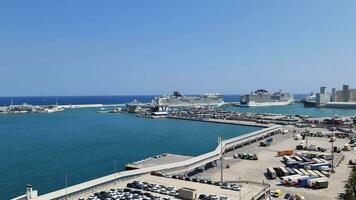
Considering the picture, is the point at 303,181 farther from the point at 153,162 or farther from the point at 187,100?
the point at 187,100

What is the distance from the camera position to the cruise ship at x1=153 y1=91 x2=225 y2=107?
14355cm

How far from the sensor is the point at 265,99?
530 feet

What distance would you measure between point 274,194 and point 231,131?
45.5m

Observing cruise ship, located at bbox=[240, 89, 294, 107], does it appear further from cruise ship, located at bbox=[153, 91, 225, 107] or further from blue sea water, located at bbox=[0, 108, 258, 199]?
blue sea water, located at bbox=[0, 108, 258, 199]

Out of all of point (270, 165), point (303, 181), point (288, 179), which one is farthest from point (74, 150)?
point (303, 181)

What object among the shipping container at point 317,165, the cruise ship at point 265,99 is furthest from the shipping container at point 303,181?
the cruise ship at point 265,99

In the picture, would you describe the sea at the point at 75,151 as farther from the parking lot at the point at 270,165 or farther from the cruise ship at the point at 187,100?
the cruise ship at the point at 187,100

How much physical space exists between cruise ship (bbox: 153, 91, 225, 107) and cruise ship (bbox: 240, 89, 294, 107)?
10687mm

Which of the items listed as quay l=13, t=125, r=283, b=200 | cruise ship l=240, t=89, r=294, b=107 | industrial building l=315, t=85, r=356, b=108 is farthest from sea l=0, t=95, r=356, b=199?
industrial building l=315, t=85, r=356, b=108

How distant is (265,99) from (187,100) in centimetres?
3305

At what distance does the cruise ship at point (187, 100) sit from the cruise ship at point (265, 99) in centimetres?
1069

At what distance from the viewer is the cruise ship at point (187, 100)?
143550mm

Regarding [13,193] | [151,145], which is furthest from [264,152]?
[13,193]

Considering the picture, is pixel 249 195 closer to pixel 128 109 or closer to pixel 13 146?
pixel 13 146
